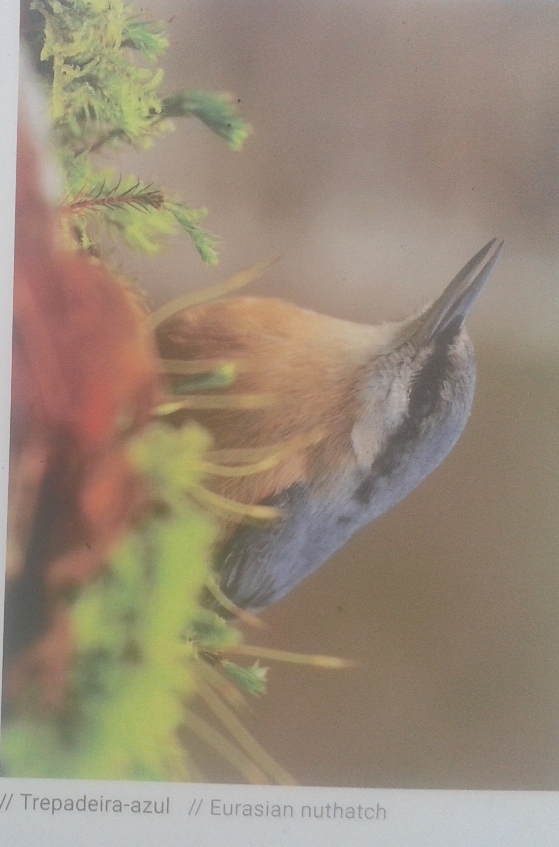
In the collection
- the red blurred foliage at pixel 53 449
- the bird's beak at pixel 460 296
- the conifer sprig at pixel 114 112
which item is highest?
the conifer sprig at pixel 114 112

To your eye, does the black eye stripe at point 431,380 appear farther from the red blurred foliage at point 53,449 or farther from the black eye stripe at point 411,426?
the red blurred foliage at point 53,449

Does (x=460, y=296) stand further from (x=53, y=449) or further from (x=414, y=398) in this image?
(x=53, y=449)

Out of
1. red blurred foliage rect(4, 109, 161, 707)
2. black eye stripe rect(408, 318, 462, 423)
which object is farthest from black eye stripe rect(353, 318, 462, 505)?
red blurred foliage rect(4, 109, 161, 707)

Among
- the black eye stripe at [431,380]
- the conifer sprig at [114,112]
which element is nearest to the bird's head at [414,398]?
the black eye stripe at [431,380]

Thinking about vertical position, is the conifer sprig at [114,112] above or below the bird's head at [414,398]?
above

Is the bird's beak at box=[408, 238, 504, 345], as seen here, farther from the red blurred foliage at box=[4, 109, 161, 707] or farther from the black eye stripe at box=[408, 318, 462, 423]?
the red blurred foliage at box=[4, 109, 161, 707]

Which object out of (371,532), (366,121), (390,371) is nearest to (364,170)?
(366,121)
